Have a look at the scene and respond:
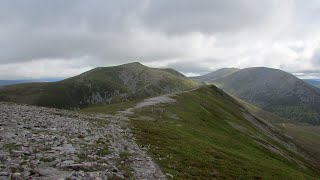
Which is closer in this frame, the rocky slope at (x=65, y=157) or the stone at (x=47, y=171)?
the stone at (x=47, y=171)

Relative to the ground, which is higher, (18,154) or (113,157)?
(18,154)

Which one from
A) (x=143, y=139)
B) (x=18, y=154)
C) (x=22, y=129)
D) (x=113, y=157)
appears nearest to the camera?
(x=18, y=154)

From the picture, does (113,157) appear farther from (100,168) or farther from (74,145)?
(100,168)

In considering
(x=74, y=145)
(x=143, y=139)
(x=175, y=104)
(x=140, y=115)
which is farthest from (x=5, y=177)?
(x=175, y=104)

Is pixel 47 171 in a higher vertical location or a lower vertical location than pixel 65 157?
higher

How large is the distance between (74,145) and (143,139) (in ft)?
52.9

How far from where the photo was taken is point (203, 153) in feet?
143

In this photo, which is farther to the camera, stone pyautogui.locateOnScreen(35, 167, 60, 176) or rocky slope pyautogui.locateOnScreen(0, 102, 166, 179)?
rocky slope pyautogui.locateOnScreen(0, 102, 166, 179)

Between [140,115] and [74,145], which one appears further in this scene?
[140,115]

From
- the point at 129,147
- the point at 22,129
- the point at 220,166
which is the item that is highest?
the point at 22,129

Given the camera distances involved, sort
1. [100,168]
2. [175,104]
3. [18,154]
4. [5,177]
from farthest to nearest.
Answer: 1. [175,104]
2. [100,168]
3. [18,154]
4. [5,177]

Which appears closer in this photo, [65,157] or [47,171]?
[47,171]

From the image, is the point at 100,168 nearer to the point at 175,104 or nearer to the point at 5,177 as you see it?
the point at 5,177

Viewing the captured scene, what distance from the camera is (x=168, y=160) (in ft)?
105
